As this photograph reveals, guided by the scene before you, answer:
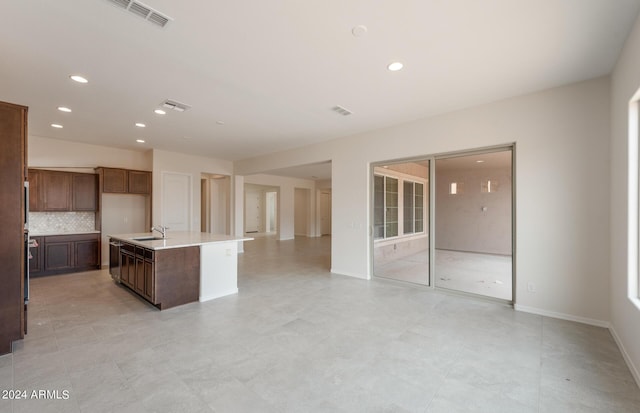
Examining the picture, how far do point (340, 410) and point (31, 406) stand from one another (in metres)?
2.09

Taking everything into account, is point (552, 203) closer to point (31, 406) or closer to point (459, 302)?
point (459, 302)

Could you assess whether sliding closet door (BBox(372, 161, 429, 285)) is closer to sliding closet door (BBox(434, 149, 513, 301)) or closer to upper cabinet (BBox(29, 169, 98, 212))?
sliding closet door (BBox(434, 149, 513, 301))

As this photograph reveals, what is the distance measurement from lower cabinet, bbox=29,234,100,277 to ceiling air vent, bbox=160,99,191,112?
391 cm

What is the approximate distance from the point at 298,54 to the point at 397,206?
440 cm

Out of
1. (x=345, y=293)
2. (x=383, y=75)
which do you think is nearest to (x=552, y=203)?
(x=383, y=75)

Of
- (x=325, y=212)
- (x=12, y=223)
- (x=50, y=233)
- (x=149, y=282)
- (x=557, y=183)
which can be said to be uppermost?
(x=557, y=183)

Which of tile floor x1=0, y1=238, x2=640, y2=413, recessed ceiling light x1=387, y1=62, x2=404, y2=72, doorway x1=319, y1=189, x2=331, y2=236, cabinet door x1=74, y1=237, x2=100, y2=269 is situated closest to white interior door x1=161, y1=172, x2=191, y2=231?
cabinet door x1=74, y1=237, x2=100, y2=269

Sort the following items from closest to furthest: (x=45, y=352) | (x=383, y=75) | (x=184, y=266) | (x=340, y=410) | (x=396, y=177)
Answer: (x=340, y=410) → (x=45, y=352) → (x=383, y=75) → (x=184, y=266) → (x=396, y=177)

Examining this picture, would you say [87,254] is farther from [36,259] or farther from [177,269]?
[177,269]

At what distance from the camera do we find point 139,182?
661 cm

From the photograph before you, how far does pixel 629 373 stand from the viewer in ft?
7.38

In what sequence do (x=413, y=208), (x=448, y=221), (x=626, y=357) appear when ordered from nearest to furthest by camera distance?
(x=626, y=357) < (x=413, y=208) < (x=448, y=221)

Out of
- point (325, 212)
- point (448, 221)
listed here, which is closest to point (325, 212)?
point (325, 212)

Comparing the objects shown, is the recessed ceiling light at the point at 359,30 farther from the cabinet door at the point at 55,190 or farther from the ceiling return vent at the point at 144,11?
the cabinet door at the point at 55,190
